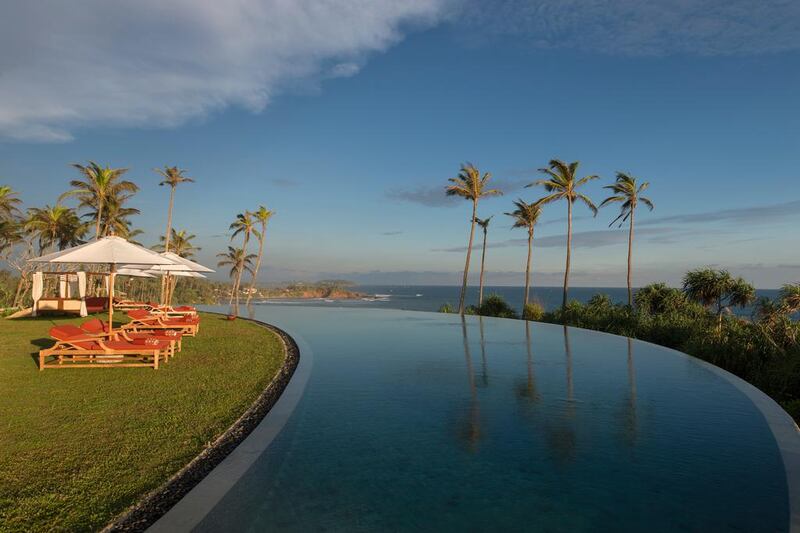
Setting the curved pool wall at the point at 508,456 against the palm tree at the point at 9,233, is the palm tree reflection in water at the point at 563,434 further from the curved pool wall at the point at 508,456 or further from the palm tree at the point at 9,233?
the palm tree at the point at 9,233

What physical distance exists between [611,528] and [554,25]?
13.4 metres

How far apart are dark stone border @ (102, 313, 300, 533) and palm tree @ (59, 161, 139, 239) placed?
24.2 m

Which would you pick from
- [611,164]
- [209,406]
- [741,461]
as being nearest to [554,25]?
[741,461]

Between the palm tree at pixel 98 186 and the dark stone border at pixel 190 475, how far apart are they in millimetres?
24194

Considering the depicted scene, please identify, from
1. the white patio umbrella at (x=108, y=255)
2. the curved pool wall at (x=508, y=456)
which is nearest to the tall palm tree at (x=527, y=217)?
the curved pool wall at (x=508, y=456)

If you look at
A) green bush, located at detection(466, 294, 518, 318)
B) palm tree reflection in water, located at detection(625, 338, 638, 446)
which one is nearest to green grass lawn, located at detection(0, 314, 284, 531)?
palm tree reflection in water, located at detection(625, 338, 638, 446)

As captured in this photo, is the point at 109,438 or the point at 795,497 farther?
the point at 109,438

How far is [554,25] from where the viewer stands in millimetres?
12406

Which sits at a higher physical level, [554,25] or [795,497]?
[554,25]

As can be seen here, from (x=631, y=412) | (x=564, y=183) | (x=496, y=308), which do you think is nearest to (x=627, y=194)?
(x=564, y=183)

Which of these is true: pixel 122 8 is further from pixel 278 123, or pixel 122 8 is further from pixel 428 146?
pixel 428 146

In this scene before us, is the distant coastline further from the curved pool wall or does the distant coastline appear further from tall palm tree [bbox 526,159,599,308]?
the curved pool wall

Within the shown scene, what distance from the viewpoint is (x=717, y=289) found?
16188 mm

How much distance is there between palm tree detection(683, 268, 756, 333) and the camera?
1588cm
